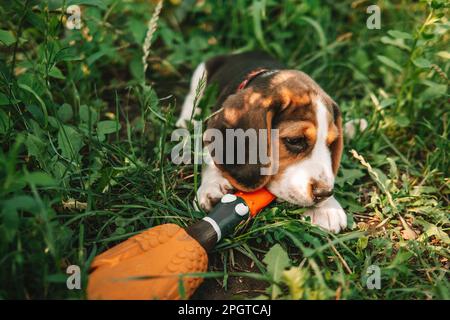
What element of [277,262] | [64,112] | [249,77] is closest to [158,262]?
[277,262]

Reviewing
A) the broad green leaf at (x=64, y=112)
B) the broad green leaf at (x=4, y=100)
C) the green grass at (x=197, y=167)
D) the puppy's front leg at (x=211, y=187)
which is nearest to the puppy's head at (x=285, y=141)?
the puppy's front leg at (x=211, y=187)

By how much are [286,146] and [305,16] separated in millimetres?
2571

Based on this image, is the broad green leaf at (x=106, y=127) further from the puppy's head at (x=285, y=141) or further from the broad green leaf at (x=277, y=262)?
the broad green leaf at (x=277, y=262)

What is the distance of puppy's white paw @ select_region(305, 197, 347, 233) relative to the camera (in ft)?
10.4

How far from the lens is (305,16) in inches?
205

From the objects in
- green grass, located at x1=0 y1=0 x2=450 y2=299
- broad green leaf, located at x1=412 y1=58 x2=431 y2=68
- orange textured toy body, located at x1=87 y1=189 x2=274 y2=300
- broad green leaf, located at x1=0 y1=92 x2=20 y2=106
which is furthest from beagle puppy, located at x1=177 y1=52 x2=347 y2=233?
broad green leaf, located at x1=0 y1=92 x2=20 y2=106

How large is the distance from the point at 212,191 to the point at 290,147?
60cm

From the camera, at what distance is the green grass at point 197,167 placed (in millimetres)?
2537

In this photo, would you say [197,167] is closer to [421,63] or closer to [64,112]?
[64,112]

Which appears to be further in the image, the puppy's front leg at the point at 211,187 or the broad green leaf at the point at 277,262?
the puppy's front leg at the point at 211,187

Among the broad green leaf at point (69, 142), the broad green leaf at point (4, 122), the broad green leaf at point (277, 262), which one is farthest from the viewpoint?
the broad green leaf at point (69, 142)

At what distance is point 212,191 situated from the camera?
3172 mm

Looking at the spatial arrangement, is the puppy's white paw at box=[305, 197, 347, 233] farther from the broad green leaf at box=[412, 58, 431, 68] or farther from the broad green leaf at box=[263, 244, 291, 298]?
the broad green leaf at box=[412, 58, 431, 68]
